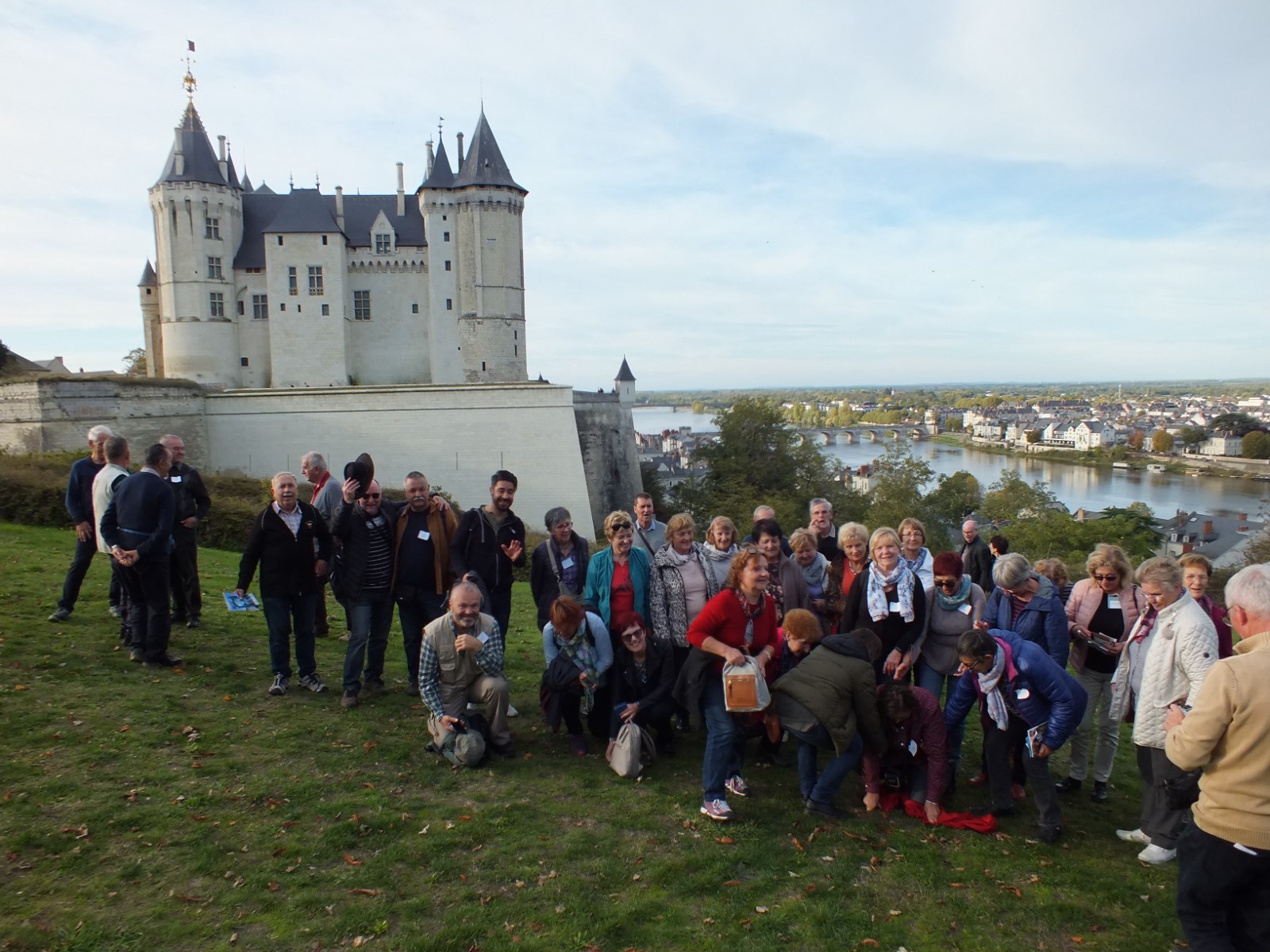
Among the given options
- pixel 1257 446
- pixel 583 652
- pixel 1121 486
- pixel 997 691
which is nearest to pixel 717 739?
pixel 583 652

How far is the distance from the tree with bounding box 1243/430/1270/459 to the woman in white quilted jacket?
282 ft

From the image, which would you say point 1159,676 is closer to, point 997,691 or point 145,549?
point 997,691

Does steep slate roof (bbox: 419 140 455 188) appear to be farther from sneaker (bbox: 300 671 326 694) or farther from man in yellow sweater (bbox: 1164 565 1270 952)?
man in yellow sweater (bbox: 1164 565 1270 952)

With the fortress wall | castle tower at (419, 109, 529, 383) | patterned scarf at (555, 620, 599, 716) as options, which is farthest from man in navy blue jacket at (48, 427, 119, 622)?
castle tower at (419, 109, 529, 383)

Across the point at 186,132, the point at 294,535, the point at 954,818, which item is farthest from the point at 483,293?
the point at 954,818

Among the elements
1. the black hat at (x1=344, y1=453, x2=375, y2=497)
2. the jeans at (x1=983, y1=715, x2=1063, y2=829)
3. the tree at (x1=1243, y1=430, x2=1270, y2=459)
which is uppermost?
the black hat at (x1=344, y1=453, x2=375, y2=497)

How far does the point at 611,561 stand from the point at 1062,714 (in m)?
2.81

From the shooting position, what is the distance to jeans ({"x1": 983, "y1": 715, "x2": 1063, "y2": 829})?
4.33 m

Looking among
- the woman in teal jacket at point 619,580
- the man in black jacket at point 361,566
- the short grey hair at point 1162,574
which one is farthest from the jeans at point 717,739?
the man in black jacket at point 361,566

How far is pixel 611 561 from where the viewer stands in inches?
205

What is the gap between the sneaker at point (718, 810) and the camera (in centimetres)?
438

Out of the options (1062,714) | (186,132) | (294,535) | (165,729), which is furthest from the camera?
(186,132)

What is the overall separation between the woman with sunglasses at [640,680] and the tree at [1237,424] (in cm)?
9334

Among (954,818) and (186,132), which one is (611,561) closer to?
(954,818)
